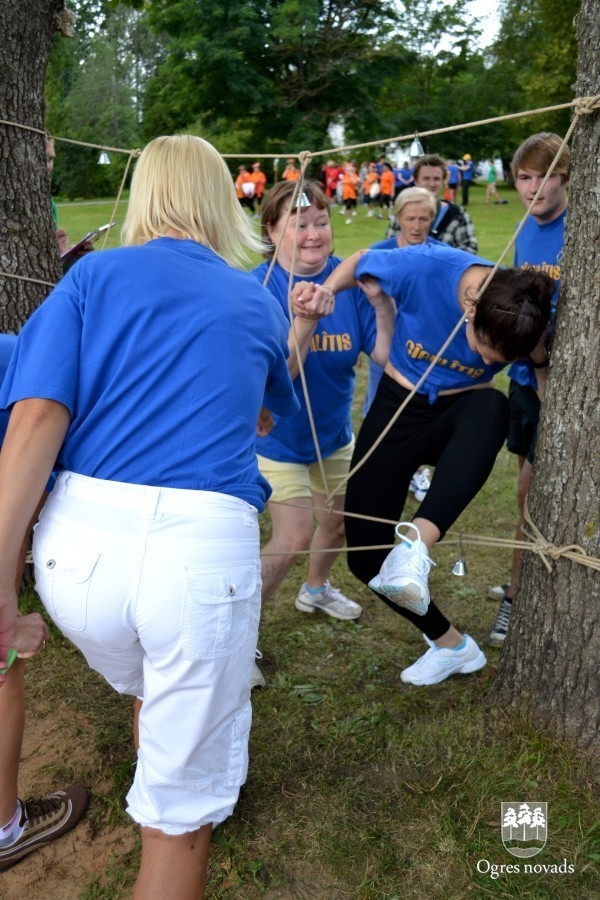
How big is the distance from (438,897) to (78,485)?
4.38ft

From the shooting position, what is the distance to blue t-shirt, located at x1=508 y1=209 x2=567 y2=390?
300cm

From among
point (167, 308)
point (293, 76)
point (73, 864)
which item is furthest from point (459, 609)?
point (293, 76)

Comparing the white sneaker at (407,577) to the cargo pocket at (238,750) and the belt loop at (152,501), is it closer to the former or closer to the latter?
the cargo pocket at (238,750)

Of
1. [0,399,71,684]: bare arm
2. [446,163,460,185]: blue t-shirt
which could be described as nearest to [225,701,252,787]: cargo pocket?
[0,399,71,684]: bare arm

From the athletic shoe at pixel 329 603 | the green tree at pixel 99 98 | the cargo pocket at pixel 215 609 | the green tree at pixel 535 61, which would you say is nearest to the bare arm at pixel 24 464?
the cargo pocket at pixel 215 609

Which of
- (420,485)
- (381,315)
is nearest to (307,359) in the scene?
(381,315)

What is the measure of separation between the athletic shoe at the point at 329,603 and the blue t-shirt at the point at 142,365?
1.89 m

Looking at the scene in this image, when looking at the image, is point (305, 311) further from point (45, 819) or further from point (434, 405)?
point (45, 819)

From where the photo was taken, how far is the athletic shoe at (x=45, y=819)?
215 centimetres

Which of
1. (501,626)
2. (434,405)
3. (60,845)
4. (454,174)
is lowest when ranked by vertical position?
(60,845)

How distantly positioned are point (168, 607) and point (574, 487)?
1.27 metres

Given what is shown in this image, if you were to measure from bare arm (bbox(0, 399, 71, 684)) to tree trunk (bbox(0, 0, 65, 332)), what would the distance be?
74.5 inches

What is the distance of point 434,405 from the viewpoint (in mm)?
2723

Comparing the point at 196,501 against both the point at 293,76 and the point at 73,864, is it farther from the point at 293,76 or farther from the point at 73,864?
the point at 293,76
